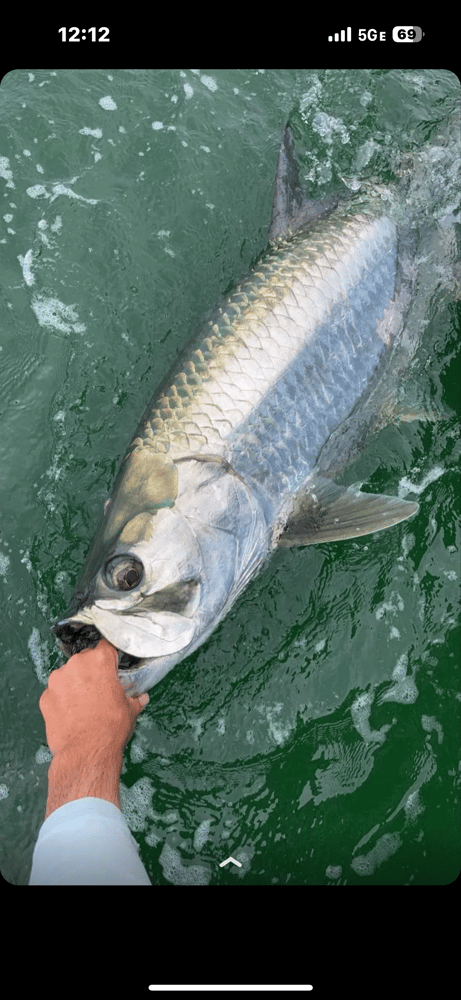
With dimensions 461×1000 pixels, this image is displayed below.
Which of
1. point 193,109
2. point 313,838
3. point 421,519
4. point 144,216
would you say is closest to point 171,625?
point 313,838

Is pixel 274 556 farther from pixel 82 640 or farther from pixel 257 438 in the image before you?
pixel 82 640

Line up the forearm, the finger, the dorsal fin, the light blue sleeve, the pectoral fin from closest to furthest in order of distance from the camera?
1. the light blue sleeve
2. the forearm
3. the finger
4. the pectoral fin
5. the dorsal fin

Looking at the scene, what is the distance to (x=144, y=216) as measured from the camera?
11.4 ft

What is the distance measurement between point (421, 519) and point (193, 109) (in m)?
2.47

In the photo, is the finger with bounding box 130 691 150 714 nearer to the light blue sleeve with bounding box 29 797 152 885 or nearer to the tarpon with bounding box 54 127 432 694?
the tarpon with bounding box 54 127 432 694

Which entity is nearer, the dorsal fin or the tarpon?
the tarpon

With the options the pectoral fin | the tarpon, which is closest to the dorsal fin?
the tarpon

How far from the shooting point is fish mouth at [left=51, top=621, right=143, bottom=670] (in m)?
2.34

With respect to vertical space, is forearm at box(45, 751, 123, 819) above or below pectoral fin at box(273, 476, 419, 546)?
below

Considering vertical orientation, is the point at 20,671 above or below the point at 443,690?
above

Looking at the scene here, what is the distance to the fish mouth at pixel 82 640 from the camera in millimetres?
2338

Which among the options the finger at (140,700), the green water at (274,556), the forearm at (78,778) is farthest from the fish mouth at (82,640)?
the green water at (274,556)

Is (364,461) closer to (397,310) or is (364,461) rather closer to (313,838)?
(397,310)

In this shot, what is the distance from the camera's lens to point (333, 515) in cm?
285
